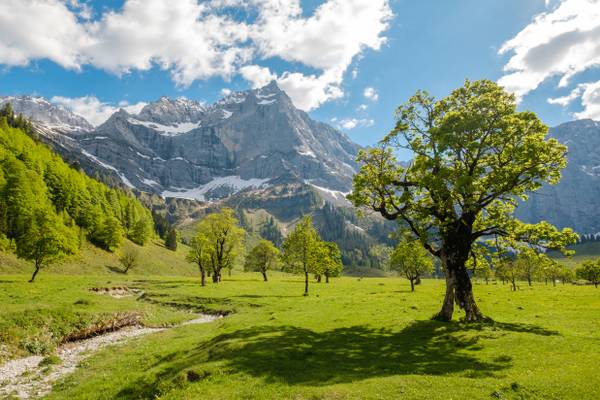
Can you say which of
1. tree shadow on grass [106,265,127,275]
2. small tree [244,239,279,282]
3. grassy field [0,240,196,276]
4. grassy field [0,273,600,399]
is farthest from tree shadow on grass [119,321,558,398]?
tree shadow on grass [106,265,127,275]

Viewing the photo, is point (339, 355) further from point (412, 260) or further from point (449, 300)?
point (412, 260)

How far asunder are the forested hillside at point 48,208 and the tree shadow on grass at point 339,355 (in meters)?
55.6

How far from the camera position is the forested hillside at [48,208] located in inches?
2628

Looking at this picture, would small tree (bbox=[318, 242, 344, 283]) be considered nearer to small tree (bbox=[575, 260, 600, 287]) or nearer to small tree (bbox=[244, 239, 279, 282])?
small tree (bbox=[244, 239, 279, 282])

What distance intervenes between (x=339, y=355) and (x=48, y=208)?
4313 inches

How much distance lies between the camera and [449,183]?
1166 inches

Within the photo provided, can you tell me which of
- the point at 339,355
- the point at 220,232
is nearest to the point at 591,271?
the point at 220,232

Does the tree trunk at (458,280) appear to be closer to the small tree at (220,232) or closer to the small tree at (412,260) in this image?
the small tree at (412,260)

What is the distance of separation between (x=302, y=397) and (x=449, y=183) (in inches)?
828

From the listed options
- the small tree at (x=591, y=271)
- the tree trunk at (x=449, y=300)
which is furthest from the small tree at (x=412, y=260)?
the small tree at (x=591, y=271)

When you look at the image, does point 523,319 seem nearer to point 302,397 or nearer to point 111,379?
point 302,397

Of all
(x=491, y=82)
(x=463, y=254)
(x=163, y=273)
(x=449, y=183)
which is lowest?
(x=163, y=273)

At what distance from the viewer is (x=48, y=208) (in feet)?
336

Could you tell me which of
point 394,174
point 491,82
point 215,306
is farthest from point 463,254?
point 215,306
